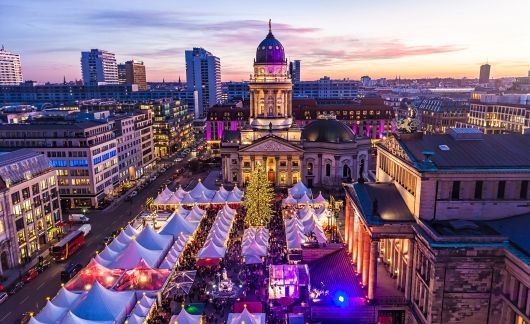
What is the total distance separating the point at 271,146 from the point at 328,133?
15.2m

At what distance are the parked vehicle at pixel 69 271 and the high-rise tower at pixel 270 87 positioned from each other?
216 ft

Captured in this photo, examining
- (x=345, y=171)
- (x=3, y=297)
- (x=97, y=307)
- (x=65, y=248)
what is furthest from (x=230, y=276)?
(x=345, y=171)

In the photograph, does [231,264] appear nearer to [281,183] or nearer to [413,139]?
[413,139]

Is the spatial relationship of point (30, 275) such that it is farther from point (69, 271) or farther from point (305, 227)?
point (305, 227)

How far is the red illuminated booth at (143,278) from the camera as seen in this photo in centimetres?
5178

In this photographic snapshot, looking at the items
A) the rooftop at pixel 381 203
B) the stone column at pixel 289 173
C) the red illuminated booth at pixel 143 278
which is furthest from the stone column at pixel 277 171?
the red illuminated booth at pixel 143 278

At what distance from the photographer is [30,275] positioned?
60656 millimetres

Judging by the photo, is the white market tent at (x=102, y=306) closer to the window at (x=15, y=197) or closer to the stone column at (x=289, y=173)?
the window at (x=15, y=197)

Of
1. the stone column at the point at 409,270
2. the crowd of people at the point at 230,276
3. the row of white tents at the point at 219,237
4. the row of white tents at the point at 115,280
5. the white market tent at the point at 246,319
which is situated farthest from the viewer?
the row of white tents at the point at 219,237

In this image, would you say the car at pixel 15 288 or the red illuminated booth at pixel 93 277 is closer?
the red illuminated booth at pixel 93 277

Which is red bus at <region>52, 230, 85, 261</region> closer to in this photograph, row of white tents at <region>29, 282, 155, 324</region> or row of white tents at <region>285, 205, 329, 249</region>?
row of white tents at <region>29, 282, 155, 324</region>

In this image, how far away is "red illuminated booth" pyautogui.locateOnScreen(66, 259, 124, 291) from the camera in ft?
170

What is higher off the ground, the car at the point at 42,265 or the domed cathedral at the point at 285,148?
the domed cathedral at the point at 285,148

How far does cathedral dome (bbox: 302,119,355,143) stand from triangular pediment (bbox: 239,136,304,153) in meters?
6.13
